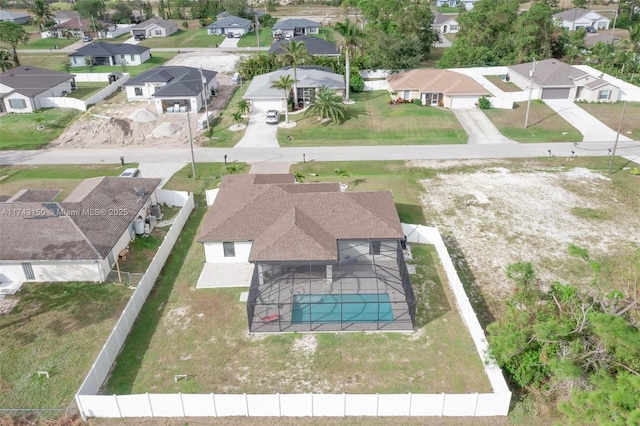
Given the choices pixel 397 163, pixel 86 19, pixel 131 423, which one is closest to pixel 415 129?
pixel 397 163

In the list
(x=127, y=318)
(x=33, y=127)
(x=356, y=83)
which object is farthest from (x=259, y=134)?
(x=127, y=318)

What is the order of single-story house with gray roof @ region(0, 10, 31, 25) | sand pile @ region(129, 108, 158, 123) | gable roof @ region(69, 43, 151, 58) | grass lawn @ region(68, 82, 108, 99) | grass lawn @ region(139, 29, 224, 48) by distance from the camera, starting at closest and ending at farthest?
sand pile @ region(129, 108, 158, 123), grass lawn @ region(68, 82, 108, 99), gable roof @ region(69, 43, 151, 58), grass lawn @ region(139, 29, 224, 48), single-story house with gray roof @ region(0, 10, 31, 25)

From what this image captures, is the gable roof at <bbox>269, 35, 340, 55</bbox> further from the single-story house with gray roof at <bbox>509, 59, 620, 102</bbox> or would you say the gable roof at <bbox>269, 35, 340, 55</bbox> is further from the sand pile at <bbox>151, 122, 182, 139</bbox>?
the single-story house with gray roof at <bbox>509, 59, 620, 102</bbox>

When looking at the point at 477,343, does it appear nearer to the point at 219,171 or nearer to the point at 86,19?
the point at 219,171

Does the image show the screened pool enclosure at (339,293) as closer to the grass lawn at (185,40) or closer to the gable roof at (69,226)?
the gable roof at (69,226)

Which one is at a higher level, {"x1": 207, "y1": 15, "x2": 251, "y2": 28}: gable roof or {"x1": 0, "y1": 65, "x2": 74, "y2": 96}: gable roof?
{"x1": 207, "y1": 15, "x2": 251, "y2": 28}: gable roof

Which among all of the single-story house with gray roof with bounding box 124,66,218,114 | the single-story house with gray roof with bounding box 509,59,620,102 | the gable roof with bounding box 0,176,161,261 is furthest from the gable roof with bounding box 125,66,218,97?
the single-story house with gray roof with bounding box 509,59,620,102

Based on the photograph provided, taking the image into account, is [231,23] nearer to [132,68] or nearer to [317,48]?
[132,68]
